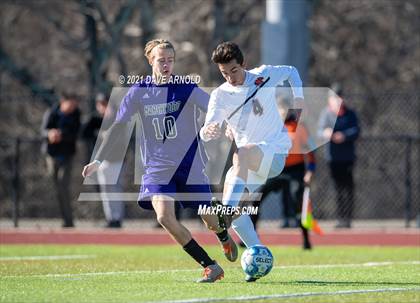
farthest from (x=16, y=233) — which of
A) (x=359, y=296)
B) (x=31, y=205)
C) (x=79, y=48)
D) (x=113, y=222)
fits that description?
(x=359, y=296)

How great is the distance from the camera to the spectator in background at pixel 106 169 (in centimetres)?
1869

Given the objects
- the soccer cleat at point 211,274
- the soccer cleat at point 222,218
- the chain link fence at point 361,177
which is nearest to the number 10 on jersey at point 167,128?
the soccer cleat at point 222,218

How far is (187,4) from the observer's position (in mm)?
28859

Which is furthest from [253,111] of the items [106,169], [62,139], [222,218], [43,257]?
[62,139]

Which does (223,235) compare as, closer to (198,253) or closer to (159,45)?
(198,253)

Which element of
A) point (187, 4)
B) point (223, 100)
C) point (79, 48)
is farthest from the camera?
point (187, 4)

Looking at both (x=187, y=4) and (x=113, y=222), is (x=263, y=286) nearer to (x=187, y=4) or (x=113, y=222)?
(x=113, y=222)

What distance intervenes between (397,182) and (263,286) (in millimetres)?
15879

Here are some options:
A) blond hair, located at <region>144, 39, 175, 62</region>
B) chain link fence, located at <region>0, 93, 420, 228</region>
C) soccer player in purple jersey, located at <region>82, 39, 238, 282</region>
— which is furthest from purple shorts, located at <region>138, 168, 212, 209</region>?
chain link fence, located at <region>0, 93, 420, 228</region>

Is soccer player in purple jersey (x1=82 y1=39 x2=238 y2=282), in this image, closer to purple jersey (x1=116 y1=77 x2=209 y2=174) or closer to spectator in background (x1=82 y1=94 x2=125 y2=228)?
purple jersey (x1=116 y1=77 x2=209 y2=174)

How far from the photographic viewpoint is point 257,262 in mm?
9852

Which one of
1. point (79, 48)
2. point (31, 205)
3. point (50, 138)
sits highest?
point (79, 48)

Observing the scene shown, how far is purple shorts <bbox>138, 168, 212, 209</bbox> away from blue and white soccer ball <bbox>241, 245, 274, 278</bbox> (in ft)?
1.91

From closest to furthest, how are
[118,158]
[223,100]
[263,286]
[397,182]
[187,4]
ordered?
[263,286], [223,100], [118,158], [397,182], [187,4]
